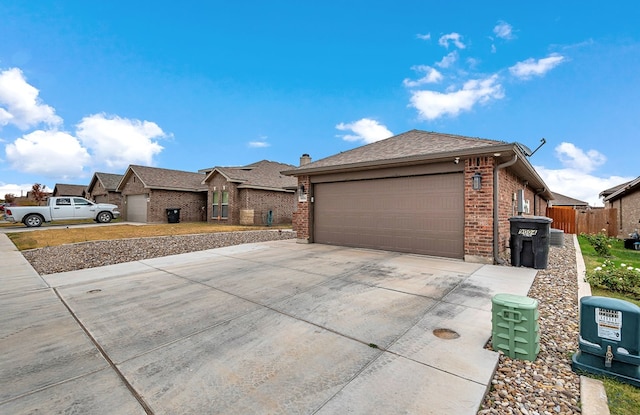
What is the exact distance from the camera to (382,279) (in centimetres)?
527

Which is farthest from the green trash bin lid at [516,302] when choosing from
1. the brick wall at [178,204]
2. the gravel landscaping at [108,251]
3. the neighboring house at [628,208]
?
the brick wall at [178,204]

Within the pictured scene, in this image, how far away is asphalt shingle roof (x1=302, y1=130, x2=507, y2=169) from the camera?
714cm

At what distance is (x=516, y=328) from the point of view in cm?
261

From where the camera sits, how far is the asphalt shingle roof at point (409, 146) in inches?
281

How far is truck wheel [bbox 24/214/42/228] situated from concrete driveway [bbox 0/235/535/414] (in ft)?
50.1

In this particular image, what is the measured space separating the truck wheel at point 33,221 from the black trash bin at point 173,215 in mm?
6951

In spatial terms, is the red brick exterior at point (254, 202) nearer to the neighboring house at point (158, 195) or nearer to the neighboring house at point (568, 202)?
the neighboring house at point (158, 195)

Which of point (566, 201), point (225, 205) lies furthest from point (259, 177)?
point (566, 201)

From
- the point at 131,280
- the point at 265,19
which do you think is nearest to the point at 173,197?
the point at 265,19

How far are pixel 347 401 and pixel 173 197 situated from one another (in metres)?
22.1

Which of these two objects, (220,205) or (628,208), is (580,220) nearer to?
(628,208)

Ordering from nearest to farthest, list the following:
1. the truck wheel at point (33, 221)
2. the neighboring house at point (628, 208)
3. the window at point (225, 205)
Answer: the neighboring house at point (628, 208)
the truck wheel at point (33, 221)
the window at point (225, 205)

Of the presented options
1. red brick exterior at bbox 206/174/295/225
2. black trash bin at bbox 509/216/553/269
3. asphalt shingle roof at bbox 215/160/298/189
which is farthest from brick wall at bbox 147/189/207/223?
black trash bin at bbox 509/216/553/269

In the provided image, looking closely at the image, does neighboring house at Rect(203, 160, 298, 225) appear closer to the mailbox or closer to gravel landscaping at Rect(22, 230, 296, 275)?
gravel landscaping at Rect(22, 230, 296, 275)
